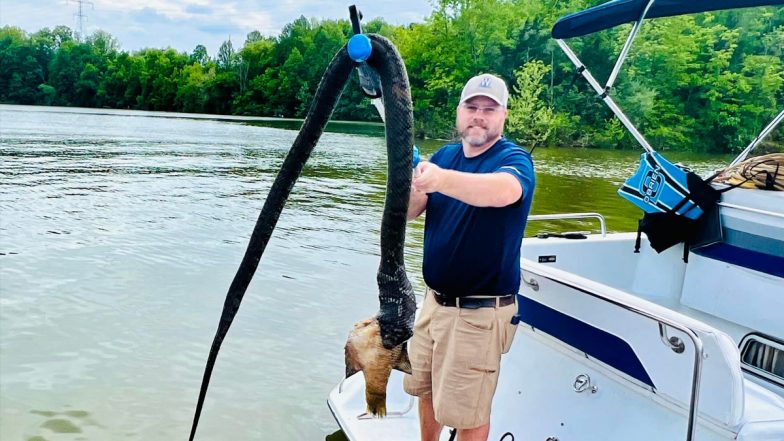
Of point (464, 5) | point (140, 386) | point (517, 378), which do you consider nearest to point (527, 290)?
point (517, 378)

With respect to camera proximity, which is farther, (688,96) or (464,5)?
(464,5)

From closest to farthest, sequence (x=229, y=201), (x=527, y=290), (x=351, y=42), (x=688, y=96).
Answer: (x=351, y=42)
(x=527, y=290)
(x=229, y=201)
(x=688, y=96)

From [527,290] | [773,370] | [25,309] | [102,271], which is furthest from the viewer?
[102,271]

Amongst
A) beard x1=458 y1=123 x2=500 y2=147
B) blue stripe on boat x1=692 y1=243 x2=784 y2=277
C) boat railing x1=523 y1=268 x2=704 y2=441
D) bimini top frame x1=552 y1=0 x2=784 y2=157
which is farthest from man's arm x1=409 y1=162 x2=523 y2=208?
bimini top frame x1=552 y1=0 x2=784 y2=157

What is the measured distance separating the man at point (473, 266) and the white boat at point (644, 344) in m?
0.52

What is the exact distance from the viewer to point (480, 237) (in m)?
2.49

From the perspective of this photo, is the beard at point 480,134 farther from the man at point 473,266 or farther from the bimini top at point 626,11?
the bimini top at point 626,11

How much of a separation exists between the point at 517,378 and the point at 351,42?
2473mm

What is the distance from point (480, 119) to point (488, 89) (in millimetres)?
124

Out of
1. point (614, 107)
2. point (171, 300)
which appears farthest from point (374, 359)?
point (171, 300)

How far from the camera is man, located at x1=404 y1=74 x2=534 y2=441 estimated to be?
2.48 meters

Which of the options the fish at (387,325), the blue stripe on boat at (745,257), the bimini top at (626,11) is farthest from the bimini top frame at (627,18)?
the fish at (387,325)

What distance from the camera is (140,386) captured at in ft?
19.5

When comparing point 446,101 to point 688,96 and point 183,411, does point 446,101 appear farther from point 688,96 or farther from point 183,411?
point 183,411
